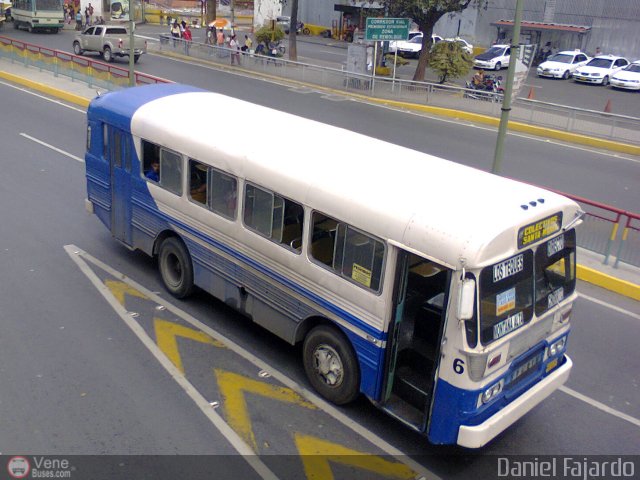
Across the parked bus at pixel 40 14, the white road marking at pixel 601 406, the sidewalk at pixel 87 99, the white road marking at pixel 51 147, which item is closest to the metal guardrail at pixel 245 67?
the sidewalk at pixel 87 99

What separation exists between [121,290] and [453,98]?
62.5 feet

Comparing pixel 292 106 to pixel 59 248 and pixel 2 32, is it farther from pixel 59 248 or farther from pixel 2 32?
pixel 2 32

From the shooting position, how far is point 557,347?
Result: 6574 mm

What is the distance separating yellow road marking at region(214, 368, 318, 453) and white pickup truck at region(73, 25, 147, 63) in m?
29.2

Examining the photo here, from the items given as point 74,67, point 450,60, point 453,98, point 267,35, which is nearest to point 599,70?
point 450,60

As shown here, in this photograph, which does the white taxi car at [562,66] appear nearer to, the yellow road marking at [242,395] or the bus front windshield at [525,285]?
the bus front windshield at [525,285]

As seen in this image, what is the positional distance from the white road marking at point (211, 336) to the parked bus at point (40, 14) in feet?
134

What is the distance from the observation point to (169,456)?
6.11 meters

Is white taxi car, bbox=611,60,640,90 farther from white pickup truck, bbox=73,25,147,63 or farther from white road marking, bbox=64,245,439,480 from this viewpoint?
white road marking, bbox=64,245,439,480

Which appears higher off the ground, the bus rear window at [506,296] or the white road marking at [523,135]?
the bus rear window at [506,296]

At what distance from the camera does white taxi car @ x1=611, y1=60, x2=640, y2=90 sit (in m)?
35.3

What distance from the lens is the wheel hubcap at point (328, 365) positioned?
6824 millimetres

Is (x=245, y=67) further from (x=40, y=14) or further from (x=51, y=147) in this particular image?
(x=40, y=14)

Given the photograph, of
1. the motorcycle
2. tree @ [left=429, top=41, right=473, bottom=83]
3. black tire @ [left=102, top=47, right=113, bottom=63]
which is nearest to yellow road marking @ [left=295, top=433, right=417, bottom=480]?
the motorcycle
